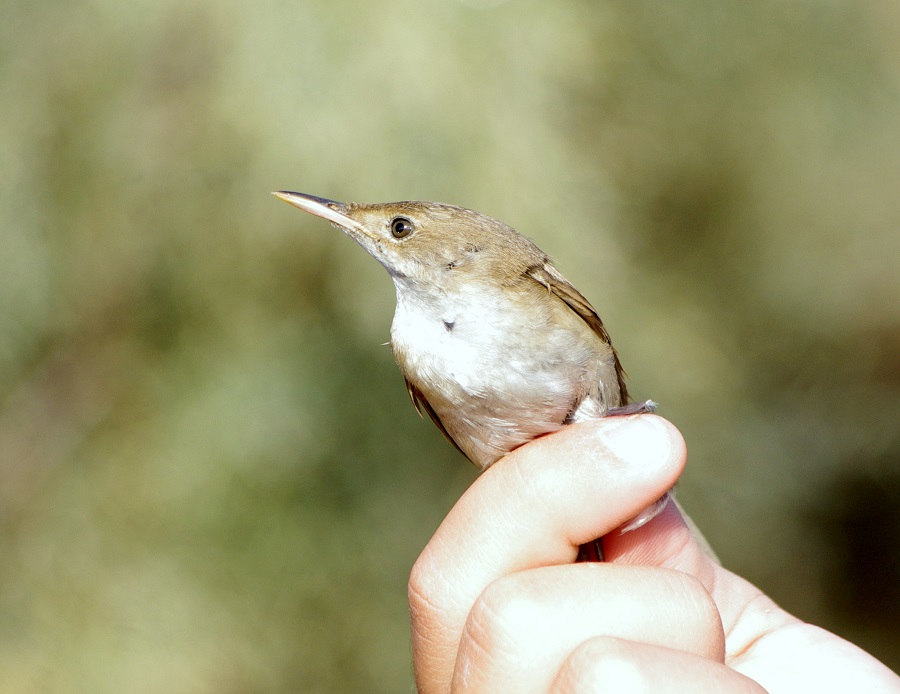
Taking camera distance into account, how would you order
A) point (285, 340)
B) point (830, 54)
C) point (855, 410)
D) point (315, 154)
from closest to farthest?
1. point (315, 154)
2. point (285, 340)
3. point (830, 54)
4. point (855, 410)

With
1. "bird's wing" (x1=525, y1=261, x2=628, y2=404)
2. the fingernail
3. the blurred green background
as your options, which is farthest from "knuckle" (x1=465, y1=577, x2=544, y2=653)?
the blurred green background

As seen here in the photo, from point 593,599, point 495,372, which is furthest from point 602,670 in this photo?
point 495,372

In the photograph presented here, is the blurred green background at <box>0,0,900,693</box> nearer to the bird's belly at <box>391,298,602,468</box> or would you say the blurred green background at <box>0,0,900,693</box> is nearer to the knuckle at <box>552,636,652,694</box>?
the bird's belly at <box>391,298,602,468</box>

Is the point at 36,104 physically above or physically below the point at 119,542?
above

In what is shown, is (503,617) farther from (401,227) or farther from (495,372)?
(401,227)

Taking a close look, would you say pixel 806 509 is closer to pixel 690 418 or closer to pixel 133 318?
pixel 690 418

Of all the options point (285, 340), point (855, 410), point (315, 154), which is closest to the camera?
point (315, 154)

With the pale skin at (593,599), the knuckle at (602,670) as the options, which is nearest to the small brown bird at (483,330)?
the pale skin at (593,599)

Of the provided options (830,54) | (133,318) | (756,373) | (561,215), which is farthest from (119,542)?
(830,54)
